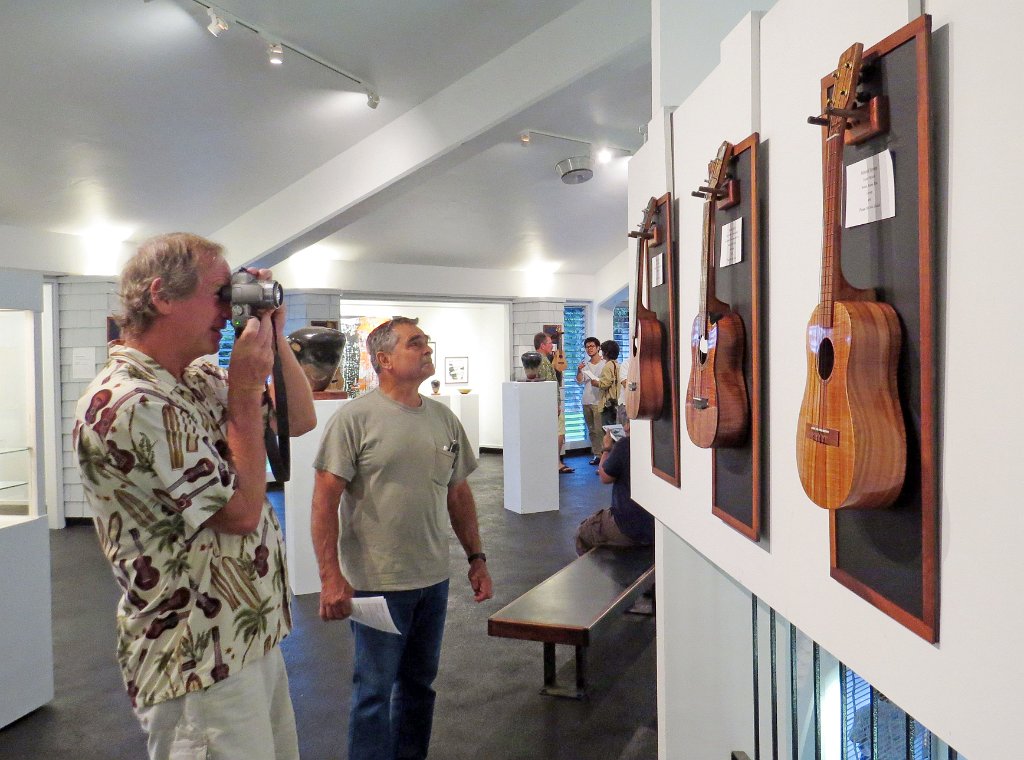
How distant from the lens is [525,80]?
4016mm

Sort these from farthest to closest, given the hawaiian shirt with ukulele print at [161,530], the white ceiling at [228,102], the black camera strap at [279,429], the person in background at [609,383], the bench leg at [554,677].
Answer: the person in background at [609,383] < the white ceiling at [228,102] < the bench leg at [554,677] < the black camera strap at [279,429] < the hawaiian shirt with ukulele print at [161,530]

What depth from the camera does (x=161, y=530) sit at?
1.25m

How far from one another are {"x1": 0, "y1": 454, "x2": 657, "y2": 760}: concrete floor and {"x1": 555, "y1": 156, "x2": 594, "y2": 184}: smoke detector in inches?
141

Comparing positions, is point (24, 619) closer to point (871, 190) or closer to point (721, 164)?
point (721, 164)

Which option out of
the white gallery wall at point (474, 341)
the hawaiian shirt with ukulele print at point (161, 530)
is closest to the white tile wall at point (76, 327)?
the white gallery wall at point (474, 341)

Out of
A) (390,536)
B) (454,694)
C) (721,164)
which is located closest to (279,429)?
(390,536)

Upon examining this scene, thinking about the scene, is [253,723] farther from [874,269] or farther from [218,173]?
[218,173]

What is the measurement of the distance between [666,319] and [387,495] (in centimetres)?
105

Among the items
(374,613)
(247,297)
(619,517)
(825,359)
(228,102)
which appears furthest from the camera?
(228,102)

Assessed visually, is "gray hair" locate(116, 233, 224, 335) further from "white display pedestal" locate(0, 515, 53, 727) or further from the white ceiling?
the white ceiling

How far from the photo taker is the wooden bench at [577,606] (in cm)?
275

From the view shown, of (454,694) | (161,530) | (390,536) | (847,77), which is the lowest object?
(454,694)

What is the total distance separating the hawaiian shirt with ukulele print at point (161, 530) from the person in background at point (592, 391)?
7.87m

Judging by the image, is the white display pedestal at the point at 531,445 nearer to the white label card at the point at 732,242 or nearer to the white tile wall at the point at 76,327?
the white tile wall at the point at 76,327
